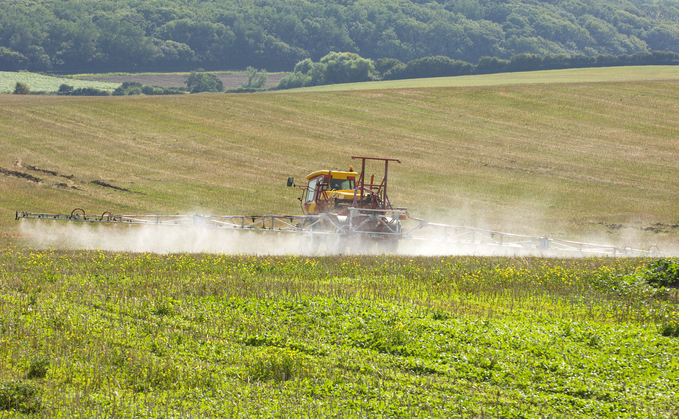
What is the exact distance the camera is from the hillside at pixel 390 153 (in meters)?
31.6

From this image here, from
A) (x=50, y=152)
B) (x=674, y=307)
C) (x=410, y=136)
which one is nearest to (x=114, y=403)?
(x=674, y=307)

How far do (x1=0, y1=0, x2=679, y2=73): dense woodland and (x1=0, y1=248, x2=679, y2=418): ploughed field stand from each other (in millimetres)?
114912

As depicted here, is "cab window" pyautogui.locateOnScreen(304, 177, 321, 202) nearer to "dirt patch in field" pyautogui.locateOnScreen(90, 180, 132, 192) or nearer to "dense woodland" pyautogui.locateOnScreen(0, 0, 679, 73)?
"dirt patch in field" pyautogui.locateOnScreen(90, 180, 132, 192)

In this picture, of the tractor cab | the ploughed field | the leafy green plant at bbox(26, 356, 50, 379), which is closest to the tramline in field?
the tractor cab

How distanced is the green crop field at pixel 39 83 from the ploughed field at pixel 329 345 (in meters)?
76.5

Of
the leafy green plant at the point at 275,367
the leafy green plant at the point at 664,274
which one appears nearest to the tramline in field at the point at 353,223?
the leafy green plant at the point at 664,274

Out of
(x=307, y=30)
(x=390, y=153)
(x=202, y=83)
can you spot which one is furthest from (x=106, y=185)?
(x=307, y=30)

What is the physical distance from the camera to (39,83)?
89375mm

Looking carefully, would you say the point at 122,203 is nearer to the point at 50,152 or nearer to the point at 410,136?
the point at 50,152

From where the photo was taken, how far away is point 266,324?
984cm

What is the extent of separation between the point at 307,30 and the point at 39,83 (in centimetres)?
7972

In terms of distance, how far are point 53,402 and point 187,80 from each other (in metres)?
107

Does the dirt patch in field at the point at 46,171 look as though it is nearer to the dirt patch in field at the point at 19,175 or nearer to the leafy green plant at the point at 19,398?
the dirt patch in field at the point at 19,175

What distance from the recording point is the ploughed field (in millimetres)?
6969
